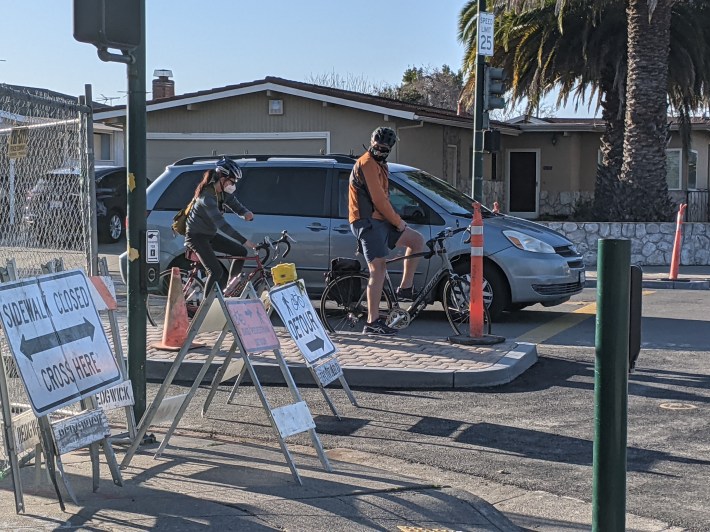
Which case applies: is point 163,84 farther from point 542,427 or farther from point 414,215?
point 542,427

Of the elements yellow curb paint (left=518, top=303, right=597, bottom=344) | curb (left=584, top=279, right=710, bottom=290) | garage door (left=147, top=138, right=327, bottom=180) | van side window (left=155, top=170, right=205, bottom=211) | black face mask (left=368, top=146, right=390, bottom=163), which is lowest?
yellow curb paint (left=518, top=303, right=597, bottom=344)

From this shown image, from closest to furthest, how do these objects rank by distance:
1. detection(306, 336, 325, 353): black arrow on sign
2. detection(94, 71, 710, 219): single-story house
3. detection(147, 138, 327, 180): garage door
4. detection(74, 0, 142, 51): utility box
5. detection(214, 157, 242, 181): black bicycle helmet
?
detection(74, 0, 142, 51): utility box, detection(306, 336, 325, 353): black arrow on sign, detection(214, 157, 242, 181): black bicycle helmet, detection(94, 71, 710, 219): single-story house, detection(147, 138, 327, 180): garage door

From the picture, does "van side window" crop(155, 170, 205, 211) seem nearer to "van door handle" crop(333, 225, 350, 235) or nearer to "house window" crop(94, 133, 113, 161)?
"van door handle" crop(333, 225, 350, 235)

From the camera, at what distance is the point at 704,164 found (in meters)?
31.8

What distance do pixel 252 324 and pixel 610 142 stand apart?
730 inches

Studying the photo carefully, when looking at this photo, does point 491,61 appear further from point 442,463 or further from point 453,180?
point 442,463

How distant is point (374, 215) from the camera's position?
1031 centimetres

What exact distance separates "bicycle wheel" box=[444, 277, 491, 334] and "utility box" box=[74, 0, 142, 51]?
5167 mm

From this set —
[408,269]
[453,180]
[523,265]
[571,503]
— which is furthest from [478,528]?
[453,180]

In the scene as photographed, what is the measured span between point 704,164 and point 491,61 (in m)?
10.8

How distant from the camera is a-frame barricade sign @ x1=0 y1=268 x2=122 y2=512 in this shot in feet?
16.6

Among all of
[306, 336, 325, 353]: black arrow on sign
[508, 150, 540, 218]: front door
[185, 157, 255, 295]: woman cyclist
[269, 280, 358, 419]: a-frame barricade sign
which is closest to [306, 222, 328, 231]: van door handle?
[185, 157, 255, 295]: woman cyclist

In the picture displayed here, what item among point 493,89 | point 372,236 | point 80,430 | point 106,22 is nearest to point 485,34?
point 493,89

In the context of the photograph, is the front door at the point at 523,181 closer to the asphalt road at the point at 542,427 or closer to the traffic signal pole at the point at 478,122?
the traffic signal pole at the point at 478,122
